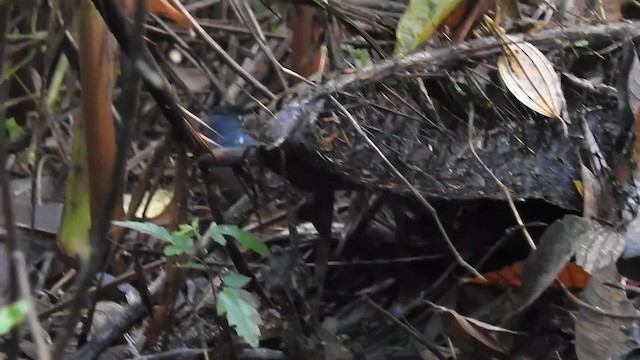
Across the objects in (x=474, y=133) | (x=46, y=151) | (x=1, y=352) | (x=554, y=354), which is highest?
(x=474, y=133)

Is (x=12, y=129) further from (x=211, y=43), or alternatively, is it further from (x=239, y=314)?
(x=239, y=314)

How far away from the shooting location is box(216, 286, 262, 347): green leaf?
0.61 m

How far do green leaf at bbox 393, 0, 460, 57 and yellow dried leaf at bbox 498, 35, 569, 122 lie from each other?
7 centimetres

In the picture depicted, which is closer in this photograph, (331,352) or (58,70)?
(331,352)

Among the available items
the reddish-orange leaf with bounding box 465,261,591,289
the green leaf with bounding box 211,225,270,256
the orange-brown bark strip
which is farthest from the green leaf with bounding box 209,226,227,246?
the reddish-orange leaf with bounding box 465,261,591,289

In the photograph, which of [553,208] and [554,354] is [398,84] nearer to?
[553,208]

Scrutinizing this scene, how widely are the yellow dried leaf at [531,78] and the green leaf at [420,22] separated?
2.9 inches

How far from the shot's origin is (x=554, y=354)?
69 cm

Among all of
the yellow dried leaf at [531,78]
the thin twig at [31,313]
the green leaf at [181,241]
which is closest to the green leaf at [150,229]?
the green leaf at [181,241]

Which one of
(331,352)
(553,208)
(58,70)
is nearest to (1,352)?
(331,352)

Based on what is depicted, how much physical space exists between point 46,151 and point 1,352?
0.59m

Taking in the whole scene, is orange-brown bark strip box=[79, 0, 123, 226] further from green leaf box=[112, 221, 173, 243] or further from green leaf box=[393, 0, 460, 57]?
green leaf box=[393, 0, 460, 57]

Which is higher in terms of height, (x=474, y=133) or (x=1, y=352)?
(x=474, y=133)

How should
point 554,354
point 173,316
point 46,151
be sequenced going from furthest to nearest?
point 46,151
point 173,316
point 554,354
